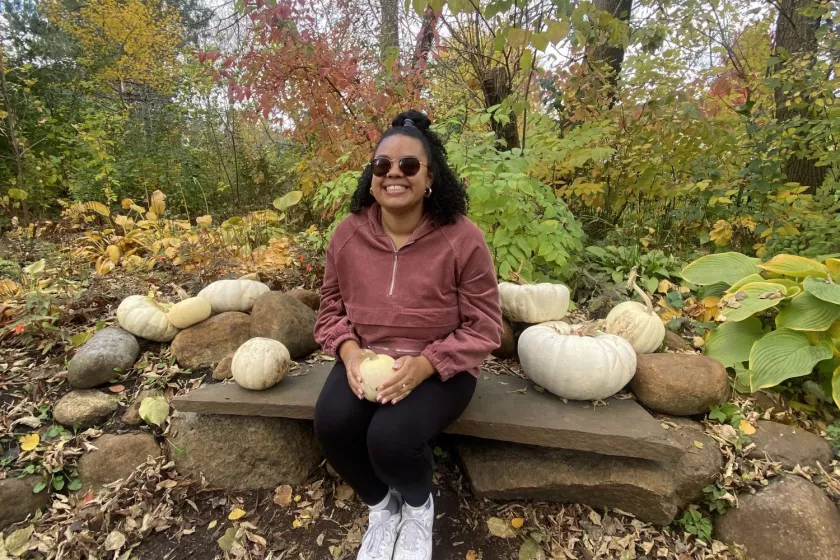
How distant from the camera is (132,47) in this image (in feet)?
35.2

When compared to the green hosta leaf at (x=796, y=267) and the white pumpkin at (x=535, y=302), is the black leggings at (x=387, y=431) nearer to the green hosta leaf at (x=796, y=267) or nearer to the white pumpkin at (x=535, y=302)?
the white pumpkin at (x=535, y=302)

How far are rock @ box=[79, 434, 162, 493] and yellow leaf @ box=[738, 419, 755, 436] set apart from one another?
267cm

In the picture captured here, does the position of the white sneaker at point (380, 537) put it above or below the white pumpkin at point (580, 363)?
below

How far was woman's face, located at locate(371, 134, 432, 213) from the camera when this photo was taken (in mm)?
1567

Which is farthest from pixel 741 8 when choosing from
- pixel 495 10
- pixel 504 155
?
pixel 495 10

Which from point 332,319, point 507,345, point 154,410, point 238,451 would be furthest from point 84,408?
point 507,345

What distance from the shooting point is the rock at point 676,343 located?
2310mm

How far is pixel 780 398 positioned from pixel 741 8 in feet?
15.5

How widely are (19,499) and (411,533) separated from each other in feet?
5.49

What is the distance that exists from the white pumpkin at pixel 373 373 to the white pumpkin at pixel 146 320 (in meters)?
1.50

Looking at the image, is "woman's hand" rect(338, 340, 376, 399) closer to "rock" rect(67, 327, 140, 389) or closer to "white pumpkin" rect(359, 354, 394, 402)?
"white pumpkin" rect(359, 354, 394, 402)

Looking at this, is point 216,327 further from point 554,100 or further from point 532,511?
point 554,100

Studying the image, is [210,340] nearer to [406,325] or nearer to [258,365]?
[258,365]

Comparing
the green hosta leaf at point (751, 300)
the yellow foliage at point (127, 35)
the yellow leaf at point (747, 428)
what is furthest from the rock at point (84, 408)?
the yellow foliage at point (127, 35)
